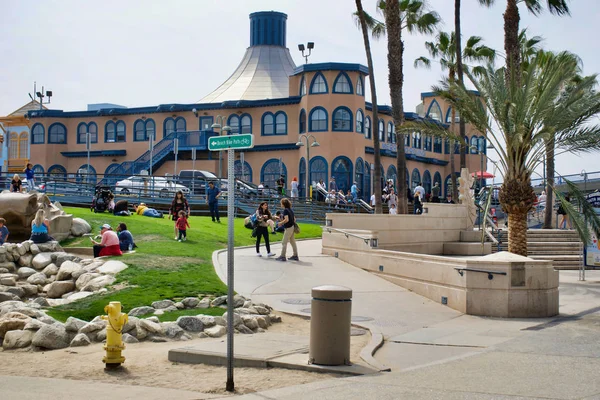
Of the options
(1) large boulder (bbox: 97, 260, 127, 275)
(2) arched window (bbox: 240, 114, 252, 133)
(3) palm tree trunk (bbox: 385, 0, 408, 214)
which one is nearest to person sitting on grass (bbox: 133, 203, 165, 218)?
(3) palm tree trunk (bbox: 385, 0, 408, 214)

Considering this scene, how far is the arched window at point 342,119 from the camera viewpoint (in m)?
46.2

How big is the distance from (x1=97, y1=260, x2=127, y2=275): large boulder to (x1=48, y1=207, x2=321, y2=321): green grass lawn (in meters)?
0.20

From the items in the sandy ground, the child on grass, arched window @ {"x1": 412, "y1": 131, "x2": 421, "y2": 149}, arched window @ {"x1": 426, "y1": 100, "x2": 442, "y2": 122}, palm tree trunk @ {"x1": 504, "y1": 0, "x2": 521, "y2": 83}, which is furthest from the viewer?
arched window @ {"x1": 426, "y1": 100, "x2": 442, "y2": 122}

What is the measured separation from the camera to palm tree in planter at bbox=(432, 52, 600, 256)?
19.1 meters

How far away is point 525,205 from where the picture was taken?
20.7 metres

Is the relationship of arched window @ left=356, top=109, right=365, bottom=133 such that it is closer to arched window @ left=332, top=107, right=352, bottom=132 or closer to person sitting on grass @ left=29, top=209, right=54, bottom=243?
arched window @ left=332, top=107, right=352, bottom=132

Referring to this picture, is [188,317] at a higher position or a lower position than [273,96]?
lower

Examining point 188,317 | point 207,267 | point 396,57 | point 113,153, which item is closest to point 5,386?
point 188,317

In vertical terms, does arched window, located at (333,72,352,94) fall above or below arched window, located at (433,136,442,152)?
above

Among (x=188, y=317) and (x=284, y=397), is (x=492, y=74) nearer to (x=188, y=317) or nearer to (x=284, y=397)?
(x=188, y=317)

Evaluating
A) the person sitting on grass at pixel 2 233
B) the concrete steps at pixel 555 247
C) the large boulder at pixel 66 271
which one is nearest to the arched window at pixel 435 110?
the concrete steps at pixel 555 247

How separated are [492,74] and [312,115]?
27.2m

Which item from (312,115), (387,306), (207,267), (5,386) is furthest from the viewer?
(312,115)

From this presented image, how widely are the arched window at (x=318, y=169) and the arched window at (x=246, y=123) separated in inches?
238
